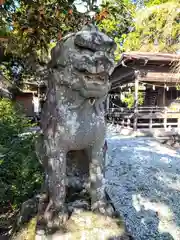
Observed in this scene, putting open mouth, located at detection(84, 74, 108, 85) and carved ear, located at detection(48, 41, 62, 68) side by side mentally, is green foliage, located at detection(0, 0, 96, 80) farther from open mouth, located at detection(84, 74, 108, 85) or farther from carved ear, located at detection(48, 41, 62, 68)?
open mouth, located at detection(84, 74, 108, 85)

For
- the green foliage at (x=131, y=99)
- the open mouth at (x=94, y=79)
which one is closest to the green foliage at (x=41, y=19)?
the open mouth at (x=94, y=79)

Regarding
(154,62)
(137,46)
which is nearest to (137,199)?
(154,62)

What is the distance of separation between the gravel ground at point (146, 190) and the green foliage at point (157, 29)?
6910 mm

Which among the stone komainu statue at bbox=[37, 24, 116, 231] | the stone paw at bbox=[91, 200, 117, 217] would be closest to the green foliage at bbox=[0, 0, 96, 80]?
the stone komainu statue at bbox=[37, 24, 116, 231]

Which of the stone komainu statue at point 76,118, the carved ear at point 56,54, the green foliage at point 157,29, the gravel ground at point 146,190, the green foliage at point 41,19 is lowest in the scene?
the gravel ground at point 146,190

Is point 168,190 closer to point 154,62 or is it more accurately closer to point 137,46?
point 154,62

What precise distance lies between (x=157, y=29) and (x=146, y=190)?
10.5m

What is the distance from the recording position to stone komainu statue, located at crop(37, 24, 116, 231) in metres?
1.47

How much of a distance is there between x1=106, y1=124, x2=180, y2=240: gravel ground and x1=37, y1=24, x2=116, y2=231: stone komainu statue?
1.60 meters

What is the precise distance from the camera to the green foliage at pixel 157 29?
10.9 m

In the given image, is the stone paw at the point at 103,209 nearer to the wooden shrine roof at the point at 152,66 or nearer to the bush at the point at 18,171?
the bush at the point at 18,171

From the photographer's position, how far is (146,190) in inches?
177

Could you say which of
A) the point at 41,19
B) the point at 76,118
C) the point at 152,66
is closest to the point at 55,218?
the point at 76,118

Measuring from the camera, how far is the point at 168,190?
4.61 meters
